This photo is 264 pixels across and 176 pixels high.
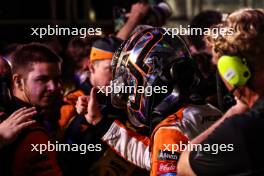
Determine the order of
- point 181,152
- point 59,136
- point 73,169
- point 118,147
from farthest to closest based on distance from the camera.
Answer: point 59,136 < point 73,169 < point 118,147 < point 181,152

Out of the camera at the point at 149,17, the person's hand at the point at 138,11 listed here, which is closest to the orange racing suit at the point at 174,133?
Answer: the person's hand at the point at 138,11

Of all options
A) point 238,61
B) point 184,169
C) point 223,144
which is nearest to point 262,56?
point 238,61

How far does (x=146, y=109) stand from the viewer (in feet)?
9.11

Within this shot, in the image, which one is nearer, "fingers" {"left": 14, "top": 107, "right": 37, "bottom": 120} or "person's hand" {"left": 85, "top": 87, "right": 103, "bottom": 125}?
"fingers" {"left": 14, "top": 107, "right": 37, "bottom": 120}

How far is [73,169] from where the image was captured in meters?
3.53

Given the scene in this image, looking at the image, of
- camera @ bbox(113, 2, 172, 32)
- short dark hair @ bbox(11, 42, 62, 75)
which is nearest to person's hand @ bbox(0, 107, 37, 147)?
short dark hair @ bbox(11, 42, 62, 75)

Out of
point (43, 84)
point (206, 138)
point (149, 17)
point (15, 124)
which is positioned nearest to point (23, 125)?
point (15, 124)

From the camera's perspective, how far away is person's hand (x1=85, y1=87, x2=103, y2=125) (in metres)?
3.29

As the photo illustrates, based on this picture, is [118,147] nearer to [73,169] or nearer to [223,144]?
[73,169]

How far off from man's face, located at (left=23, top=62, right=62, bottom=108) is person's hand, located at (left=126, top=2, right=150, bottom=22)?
4.69 ft

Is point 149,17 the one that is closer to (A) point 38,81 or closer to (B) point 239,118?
(A) point 38,81

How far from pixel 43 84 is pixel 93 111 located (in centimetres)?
36

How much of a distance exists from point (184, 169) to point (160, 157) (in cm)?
28

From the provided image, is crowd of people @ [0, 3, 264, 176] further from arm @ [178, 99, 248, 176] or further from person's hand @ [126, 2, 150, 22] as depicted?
person's hand @ [126, 2, 150, 22]
